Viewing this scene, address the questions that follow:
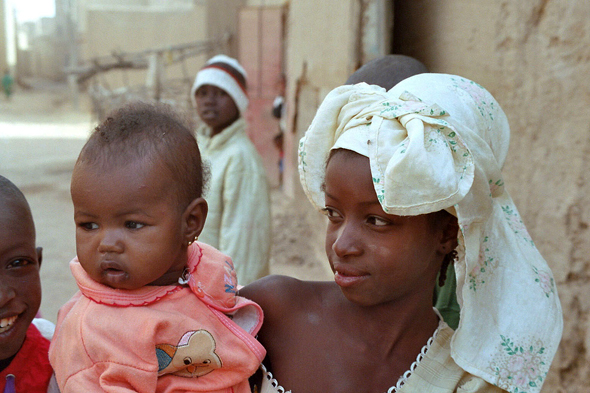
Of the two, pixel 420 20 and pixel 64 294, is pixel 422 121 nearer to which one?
pixel 420 20

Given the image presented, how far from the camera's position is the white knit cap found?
3545mm

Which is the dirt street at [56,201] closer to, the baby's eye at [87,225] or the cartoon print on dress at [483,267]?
the baby's eye at [87,225]

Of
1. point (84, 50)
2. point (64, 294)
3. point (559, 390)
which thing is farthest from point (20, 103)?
point (559, 390)

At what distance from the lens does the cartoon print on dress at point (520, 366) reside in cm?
138

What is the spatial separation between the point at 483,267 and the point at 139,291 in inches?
32.9

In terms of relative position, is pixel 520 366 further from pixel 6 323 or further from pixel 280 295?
pixel 6 323

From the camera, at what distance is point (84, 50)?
89.1 feet

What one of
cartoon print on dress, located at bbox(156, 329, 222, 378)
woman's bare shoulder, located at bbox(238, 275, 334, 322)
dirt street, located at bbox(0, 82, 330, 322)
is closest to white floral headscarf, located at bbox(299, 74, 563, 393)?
woman's bare shoulder, located at bbox(238, 275, 334, 322)

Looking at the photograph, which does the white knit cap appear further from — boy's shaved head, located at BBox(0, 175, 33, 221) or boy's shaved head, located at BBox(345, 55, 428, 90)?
boy's shaved head, located at BBox(0, 175, 33, 221)

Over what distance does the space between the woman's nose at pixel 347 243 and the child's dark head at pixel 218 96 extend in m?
2.35

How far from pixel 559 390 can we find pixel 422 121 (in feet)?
5.68

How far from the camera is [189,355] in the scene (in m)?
1.26

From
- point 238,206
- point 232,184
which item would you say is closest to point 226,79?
point 232,184

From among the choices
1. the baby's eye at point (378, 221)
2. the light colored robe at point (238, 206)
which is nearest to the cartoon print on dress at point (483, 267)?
the baby's eye at point (378, 221)
